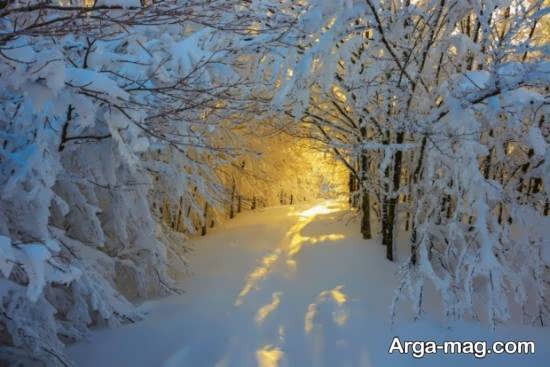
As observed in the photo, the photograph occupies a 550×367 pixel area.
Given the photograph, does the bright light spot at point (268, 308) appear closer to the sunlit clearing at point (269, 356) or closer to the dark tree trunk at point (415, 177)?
the sunlit clearing at point (269, 356)

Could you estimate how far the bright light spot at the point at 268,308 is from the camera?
5.23 meters

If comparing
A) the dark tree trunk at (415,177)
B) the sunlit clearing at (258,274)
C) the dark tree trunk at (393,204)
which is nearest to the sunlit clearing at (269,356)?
the sunlit clearing at (258,274)

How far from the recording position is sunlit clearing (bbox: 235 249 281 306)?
20.2ft

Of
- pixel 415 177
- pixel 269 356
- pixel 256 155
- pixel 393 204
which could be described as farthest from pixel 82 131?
pixel 393 204

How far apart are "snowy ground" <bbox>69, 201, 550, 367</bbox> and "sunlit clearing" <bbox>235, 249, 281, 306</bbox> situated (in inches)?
0.6

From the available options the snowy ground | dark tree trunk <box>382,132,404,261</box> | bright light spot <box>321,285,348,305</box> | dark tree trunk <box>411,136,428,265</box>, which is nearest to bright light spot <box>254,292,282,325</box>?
the snowy ground

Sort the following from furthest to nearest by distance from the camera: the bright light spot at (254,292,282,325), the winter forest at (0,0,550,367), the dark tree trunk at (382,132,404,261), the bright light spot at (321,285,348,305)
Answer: the dark tree trunk at (382,132,404,261), the bright light spot at (321,285,348,305), the bright light spot at (254,292,282,325), the winter forest at (0,0,550,367)

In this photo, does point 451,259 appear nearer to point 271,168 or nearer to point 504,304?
point 504,304

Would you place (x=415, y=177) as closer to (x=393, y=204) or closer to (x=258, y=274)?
(x=393, y=204)

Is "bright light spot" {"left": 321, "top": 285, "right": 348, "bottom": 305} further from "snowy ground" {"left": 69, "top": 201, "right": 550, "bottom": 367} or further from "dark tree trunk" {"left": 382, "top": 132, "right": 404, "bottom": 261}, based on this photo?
"dark tree trunk" {"left": 382, "top": 132, "right": 404, "bottom": 261}

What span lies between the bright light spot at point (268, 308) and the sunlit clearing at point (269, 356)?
67cm

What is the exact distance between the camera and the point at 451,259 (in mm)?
6344

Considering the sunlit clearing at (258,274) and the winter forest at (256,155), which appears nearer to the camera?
the winter forest at (256,155)

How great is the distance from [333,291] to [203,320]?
6.32 ft
